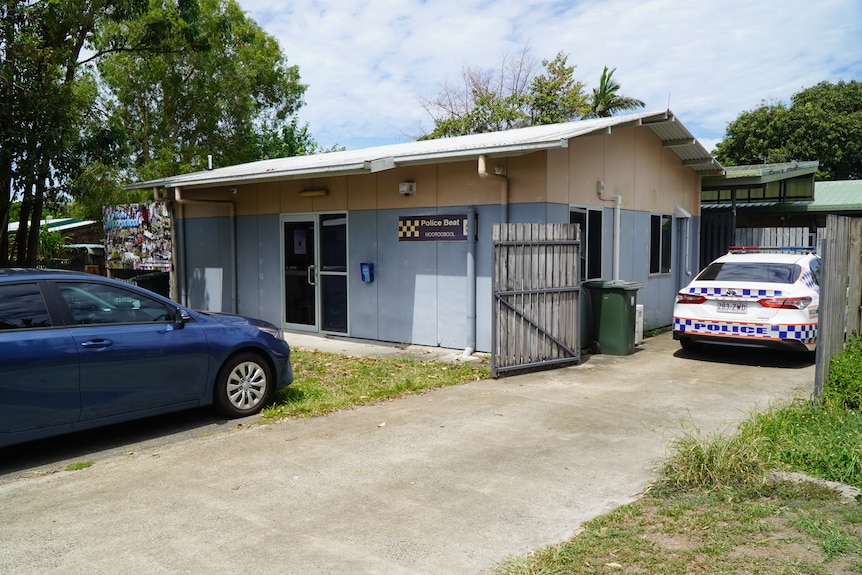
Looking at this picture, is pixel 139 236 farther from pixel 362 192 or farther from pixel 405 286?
pixel 405 286

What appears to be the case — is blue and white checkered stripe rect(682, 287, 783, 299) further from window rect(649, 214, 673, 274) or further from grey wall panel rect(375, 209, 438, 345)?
grey wall panel rect(375, 209, 438, 345)

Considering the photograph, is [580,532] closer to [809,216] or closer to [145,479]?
[145,479]

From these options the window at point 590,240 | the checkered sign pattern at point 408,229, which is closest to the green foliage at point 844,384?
the window at point 590,240

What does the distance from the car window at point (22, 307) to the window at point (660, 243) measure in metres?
10.3

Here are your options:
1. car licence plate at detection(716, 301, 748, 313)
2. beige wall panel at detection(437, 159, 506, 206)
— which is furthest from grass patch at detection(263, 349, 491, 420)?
car licence plate at detection(716, 301, 748, 313)

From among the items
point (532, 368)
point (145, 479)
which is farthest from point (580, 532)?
point (532, 368)

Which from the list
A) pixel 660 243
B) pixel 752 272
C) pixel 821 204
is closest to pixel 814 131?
pixel 821 204

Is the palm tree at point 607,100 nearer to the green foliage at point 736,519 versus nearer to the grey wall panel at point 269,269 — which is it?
the grey wall panel at point 269,269

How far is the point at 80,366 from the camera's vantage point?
17.7ft

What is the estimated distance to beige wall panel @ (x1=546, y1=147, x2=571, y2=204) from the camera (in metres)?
9.37

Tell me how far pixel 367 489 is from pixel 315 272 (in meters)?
7.57

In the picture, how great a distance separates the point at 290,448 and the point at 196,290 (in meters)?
9.49

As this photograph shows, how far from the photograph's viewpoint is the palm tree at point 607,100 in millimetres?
29828

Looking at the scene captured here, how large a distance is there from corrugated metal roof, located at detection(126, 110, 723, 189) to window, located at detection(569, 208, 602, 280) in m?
1.36
